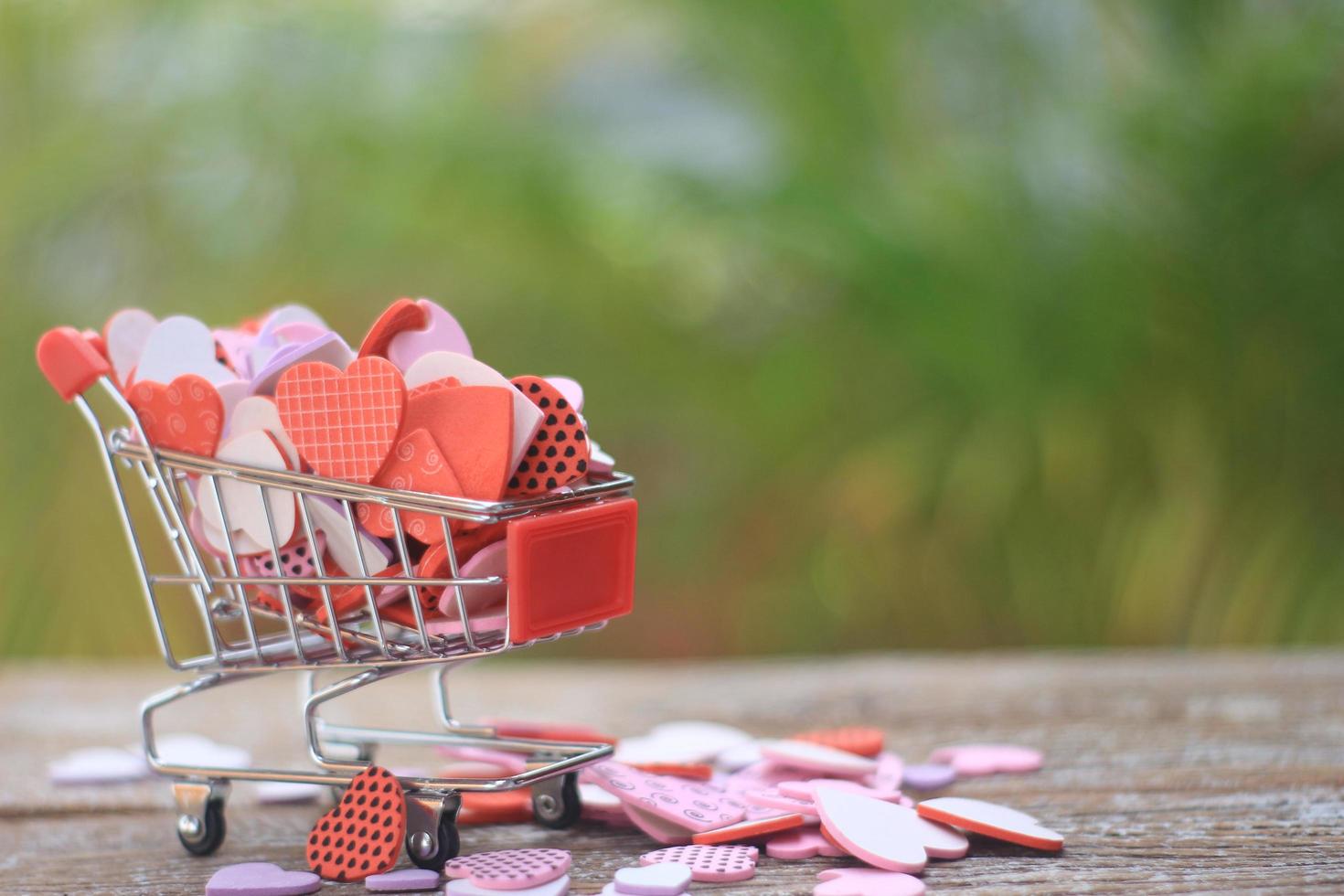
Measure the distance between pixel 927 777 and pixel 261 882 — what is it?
44cm

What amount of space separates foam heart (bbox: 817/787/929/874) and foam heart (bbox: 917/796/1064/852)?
1 cm

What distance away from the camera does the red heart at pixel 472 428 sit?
64 cm

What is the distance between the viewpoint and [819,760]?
82 centimetres

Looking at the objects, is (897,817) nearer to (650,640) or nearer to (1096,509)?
(1096,509)

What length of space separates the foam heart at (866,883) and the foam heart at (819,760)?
166mm

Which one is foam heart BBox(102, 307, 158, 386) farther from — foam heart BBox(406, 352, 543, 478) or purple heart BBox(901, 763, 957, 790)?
purple heart BBox(901, 763, 957, 790)

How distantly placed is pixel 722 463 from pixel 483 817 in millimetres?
1587

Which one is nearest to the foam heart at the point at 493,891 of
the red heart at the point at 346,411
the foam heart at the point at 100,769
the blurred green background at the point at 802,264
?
the red heart at the point at 346,411

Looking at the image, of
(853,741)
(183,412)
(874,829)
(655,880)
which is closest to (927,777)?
(853,741)

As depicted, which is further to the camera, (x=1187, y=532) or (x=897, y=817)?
(x=1187, y=532)

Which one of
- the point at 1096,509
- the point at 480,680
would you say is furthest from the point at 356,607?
the point at 1096,509

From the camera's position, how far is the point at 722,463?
2357 mm

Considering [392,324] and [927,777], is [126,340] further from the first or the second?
[927,777]

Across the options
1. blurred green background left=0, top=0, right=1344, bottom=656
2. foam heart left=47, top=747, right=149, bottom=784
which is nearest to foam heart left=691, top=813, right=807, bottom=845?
foam heart left=47, top=747, right=149, bottom=784
